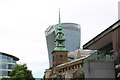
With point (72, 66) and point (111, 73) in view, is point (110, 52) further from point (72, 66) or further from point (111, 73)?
point (72, 66)

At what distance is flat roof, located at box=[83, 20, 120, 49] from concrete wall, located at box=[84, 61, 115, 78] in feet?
7.76

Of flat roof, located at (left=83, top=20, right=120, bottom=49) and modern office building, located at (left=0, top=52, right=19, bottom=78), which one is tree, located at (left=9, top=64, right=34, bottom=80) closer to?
flat roof, located at (left=83, top=20, right=120, bottom=49)

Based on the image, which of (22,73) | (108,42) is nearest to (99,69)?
(108,42)

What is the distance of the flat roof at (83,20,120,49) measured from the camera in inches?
1202

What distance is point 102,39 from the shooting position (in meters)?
33.8

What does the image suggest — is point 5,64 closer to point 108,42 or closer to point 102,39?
point 108,42

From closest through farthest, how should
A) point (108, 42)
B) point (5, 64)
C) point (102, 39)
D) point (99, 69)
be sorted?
point (99, 69)
point (102, 39)
point (108, 42)
point (5, 64)

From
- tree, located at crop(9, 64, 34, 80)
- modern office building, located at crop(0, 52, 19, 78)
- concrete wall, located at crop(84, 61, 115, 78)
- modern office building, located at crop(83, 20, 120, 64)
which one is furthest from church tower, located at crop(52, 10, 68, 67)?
concrete wall, located at crop(84, 61, 115, 78)

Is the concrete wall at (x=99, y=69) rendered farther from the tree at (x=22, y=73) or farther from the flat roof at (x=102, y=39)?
the tree at (x=22, y=73)

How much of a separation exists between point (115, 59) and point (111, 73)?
158cm

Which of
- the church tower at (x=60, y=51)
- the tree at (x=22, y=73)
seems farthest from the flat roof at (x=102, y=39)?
the church tower at (x=60, y=51)

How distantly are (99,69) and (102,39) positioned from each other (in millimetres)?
3014

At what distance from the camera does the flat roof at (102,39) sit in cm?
3054

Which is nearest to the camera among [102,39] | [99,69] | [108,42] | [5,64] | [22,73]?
[99,69]
